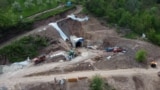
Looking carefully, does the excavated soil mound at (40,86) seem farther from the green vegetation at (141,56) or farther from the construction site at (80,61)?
the green vegetation at (141,56)

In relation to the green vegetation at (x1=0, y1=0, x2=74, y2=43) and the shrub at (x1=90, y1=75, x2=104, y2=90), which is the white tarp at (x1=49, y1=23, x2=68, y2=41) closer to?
the green vegetation at (x1=0, y1=0, x2=74, y2=43)

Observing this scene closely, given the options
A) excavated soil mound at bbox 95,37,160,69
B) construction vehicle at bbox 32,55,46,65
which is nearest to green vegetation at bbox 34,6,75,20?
excavated soil mound at bbox 95,37,160,69

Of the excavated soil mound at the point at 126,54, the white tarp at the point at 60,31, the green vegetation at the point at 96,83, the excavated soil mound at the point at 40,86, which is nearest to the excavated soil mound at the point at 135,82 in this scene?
the excavated soil mound at the point at 126,54

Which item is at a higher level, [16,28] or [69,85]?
[16,28]

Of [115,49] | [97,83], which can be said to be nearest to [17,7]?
[115,49]

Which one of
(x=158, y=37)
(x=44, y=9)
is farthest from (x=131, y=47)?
(x=44, y=9)

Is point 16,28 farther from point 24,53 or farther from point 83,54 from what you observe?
point 83,54
